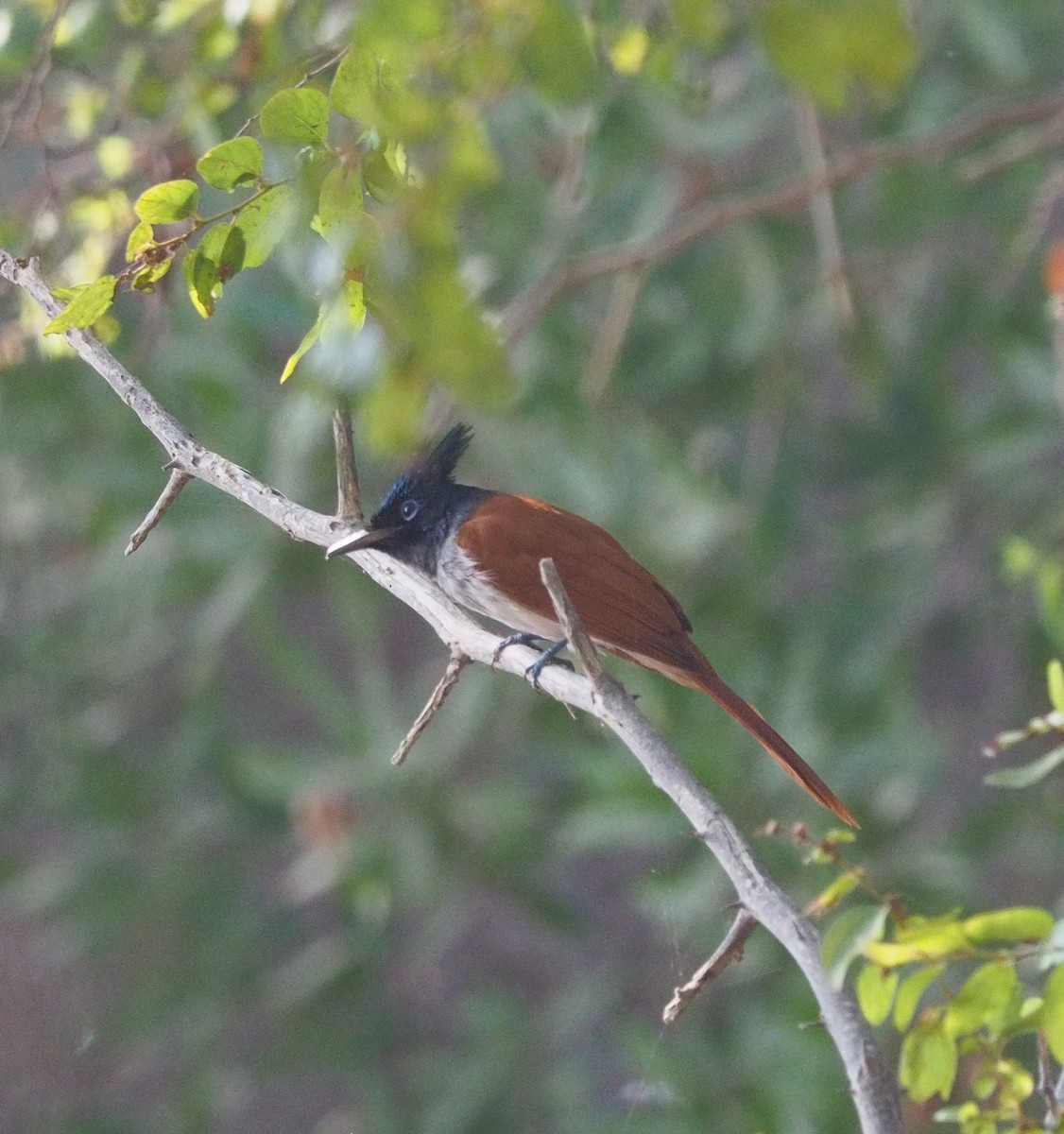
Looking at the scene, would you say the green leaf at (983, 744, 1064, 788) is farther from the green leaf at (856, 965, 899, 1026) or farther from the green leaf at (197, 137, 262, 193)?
the green leaf at (197, 137, 262, 193)

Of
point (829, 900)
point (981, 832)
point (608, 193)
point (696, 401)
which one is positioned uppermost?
point (608, 193)

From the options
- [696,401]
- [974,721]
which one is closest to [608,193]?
[696,401]

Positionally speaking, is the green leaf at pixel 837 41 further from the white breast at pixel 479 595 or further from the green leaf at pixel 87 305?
the white breast at pixel 479 595

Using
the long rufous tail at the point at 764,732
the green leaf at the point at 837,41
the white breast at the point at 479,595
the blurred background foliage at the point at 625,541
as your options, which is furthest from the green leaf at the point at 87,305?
the blurred background foliage at the point at 625,541

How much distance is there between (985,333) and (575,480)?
140 cm

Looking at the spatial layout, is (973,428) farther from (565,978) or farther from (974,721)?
(565,978)

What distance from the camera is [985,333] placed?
17.2 ft

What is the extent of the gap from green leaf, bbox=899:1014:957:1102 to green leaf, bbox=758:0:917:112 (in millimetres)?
924

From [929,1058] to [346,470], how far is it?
1275 mm

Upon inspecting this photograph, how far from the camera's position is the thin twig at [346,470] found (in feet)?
8.26

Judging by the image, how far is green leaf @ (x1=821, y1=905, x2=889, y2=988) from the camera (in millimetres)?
1667

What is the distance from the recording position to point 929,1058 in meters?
1.66

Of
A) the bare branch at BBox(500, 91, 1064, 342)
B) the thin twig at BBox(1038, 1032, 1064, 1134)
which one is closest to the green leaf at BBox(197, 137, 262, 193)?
the thin twig at BBox(1038, 1032, 1064, 1134)

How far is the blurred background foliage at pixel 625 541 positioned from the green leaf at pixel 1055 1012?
2.18m
